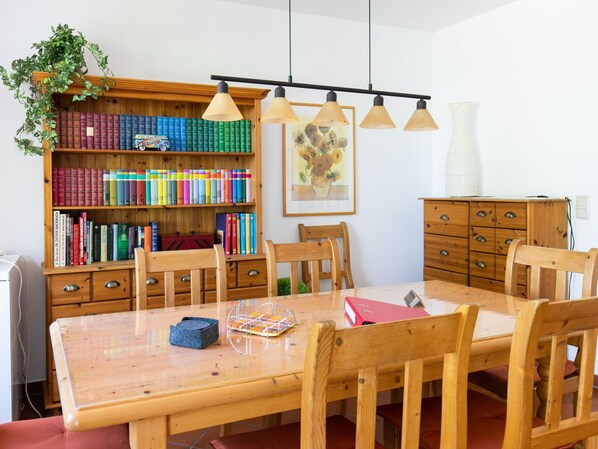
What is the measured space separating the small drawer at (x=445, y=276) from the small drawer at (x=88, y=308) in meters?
→ 2.29

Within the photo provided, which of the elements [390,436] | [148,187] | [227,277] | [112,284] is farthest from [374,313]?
[148,187]

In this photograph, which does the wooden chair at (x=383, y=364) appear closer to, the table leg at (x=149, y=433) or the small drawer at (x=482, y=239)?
the table leg at (x=149, y=433)

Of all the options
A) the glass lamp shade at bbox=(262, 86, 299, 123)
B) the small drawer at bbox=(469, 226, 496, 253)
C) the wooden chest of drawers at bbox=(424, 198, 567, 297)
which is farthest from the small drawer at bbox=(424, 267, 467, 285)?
the glass lamp shade at bbox=(262, 86, 299, 123)

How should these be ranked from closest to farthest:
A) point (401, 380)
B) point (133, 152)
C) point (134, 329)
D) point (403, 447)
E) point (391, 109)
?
point (403, 447), point (401, 380), point (134, 329), point (133, 152), point (391, 109)

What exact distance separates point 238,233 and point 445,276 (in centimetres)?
161

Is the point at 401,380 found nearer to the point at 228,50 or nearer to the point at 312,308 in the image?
the point at 312,308

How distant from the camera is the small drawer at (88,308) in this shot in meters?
3.00

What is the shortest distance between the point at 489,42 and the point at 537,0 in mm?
461

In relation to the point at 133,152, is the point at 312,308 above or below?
below

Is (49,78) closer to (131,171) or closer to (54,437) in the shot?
(131,171)

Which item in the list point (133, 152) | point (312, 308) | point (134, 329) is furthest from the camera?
point (133, 152)

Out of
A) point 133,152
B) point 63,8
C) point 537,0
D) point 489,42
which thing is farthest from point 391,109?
point 63,8

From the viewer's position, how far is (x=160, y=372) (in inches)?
57.6

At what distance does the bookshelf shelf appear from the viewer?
307 centimetres
